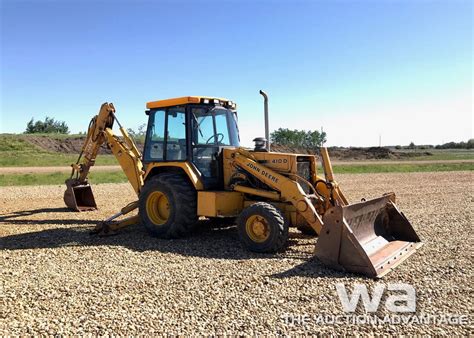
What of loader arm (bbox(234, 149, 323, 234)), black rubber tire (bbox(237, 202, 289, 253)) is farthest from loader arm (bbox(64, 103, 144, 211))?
black rubber tire (bbox(237, 202, 289, 253))

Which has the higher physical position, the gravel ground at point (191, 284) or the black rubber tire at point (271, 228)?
the black rubber tire at point (271, 228)

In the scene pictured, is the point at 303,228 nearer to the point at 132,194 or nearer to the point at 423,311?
the point at 423,311

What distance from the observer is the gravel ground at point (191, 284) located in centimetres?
467

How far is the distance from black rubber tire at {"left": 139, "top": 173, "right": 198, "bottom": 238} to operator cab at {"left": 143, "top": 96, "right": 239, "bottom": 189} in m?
0.39

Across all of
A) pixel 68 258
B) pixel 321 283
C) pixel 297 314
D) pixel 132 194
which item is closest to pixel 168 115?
pixel 68 258

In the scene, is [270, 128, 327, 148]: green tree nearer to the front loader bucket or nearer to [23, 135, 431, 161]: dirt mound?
[23, 135, 431, 161]: dirt mound

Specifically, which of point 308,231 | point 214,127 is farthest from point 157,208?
point 308,231

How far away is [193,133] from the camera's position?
8.85 metres

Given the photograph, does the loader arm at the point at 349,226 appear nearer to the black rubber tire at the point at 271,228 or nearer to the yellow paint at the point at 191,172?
the black rubber tire at the point at 271,228

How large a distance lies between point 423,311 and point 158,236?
17.5 feet

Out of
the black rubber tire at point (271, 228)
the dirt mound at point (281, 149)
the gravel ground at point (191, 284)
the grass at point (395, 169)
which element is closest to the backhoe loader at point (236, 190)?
the black rubber tire at point (271, 228)

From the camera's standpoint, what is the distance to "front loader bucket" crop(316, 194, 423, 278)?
6.36 metres

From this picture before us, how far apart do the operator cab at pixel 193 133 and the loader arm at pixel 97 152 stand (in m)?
1.14

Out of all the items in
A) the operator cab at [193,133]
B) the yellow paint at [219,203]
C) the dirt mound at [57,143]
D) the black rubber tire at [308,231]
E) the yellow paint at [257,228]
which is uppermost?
the dirt mound at [57,143]
